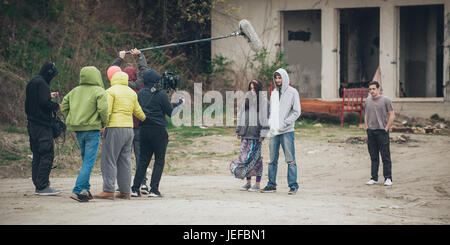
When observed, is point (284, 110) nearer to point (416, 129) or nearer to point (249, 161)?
point (249, 161)

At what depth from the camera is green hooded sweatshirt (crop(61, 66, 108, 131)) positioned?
319 inches

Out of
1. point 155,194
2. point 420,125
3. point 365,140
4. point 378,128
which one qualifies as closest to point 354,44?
point 420,125

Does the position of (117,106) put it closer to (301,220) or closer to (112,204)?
(112,204)

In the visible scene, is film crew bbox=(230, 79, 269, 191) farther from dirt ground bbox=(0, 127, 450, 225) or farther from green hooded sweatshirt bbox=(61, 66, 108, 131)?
green hooded sweatshirt bbox=(61, 66, 108, 131)

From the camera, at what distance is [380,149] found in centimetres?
1065

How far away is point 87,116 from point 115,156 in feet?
2.08

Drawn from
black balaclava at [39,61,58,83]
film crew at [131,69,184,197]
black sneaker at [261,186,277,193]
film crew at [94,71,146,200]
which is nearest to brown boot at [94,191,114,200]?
film crew at [94,71,146,200]

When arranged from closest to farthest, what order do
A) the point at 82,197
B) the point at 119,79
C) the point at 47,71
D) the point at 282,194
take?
the point at 82,197, the point at 119,79, the point at 47,71, the point at 282,194

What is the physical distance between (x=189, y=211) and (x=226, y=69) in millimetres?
12730

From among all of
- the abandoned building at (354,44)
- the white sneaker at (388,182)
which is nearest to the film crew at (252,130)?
the white sneaker at (388,182)

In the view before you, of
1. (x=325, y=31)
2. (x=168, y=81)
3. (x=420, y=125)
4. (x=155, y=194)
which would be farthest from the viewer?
(x=325, y=31)

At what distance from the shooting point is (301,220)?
6.98 m

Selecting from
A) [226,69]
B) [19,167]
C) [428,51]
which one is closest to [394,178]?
[19,167]

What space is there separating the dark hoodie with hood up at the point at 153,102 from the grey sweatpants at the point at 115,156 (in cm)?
39
